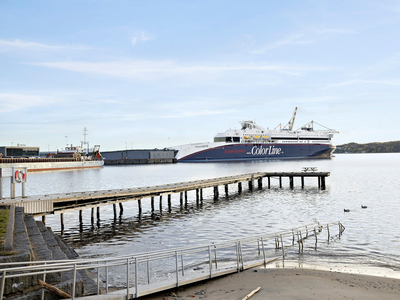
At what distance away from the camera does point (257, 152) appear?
133250 millimetres

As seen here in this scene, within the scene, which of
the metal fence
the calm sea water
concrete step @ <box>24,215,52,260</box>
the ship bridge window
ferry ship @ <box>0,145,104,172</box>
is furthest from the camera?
the ship bridge window

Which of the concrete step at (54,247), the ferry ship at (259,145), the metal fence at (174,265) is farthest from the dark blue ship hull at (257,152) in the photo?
the concrete step at (54,247)

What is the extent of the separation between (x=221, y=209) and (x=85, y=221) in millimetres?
12495

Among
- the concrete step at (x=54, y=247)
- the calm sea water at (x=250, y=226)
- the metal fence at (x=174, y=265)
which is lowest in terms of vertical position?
the calm sea water at (x=250, y=226)

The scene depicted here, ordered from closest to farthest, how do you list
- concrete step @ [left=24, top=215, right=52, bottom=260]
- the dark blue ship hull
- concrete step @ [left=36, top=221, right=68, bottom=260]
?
concrete step @ [left=24, top=215, right=52, bottom=260] → concrete step @ [left=36, top=221, right=68, bottom=260] → the dark blue ship hull

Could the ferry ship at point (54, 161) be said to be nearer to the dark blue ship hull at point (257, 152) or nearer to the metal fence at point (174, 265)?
the dark blue ship hull at point (257, 152)

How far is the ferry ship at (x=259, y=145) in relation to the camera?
129m

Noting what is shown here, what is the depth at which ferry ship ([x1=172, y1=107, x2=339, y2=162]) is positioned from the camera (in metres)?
129

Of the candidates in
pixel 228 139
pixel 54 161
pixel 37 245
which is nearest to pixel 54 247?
pixel 37 245

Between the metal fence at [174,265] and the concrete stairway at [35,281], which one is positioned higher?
the concrete stairway at [35,281]

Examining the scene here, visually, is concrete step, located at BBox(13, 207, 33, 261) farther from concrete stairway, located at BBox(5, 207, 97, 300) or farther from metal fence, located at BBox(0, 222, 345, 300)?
metal fence, located at BBox(0, 222, 345, 300)

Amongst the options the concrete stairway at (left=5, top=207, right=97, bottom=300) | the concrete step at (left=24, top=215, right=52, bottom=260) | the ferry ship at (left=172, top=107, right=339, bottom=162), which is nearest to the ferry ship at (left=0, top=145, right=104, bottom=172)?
the ferry ship at (left=172, top=107, right=339, bottom=162)

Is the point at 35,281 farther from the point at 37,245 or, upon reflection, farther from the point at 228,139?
the point at 228,139

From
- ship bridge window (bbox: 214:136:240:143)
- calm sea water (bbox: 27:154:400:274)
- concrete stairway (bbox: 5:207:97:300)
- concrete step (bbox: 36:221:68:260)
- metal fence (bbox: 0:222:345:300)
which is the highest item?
ship bridge window (bbox: 214:136:240:143)
